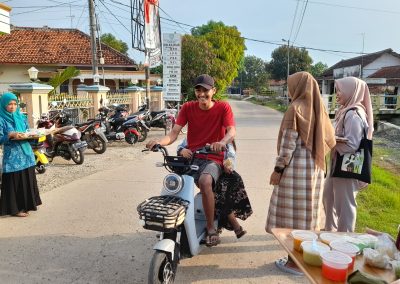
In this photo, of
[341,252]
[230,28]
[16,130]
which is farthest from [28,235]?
[230,28]

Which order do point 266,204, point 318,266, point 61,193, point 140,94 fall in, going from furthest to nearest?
point 140,94, point 61,193, point 266,204, point 318,266

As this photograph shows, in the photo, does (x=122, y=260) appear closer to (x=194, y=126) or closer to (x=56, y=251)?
(x=56, y=251)

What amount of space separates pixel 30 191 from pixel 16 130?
82 cm

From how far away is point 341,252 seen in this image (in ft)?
6.93

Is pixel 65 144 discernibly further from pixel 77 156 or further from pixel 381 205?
pixel 381 205

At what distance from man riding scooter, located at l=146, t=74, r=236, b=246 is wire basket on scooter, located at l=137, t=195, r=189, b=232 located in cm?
45

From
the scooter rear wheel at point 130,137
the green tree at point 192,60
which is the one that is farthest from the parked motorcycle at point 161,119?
the green tree at point 192,60

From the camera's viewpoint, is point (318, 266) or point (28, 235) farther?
point (28, 235)

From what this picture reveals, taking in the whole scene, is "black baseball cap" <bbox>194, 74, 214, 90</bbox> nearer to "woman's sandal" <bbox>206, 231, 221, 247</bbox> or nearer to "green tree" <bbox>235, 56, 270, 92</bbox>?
"woman's sandal" <bbox>206, 231, 221, 247</bbox>

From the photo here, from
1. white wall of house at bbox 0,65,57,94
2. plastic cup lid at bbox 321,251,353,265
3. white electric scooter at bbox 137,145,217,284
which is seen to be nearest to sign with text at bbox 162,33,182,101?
white electric scooter at bbox 137,145,217,284

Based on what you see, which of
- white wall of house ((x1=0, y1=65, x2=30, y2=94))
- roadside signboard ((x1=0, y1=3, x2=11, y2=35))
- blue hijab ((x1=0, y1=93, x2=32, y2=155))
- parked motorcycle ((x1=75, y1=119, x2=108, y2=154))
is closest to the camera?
blue hijab ((x1=0, y1=93, x2=32, y2=155))

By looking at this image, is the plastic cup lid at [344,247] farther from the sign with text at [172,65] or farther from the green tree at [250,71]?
the green tree at [250,71]

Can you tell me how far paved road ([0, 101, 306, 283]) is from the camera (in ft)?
10.9

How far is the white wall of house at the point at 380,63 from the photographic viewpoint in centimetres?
3662
